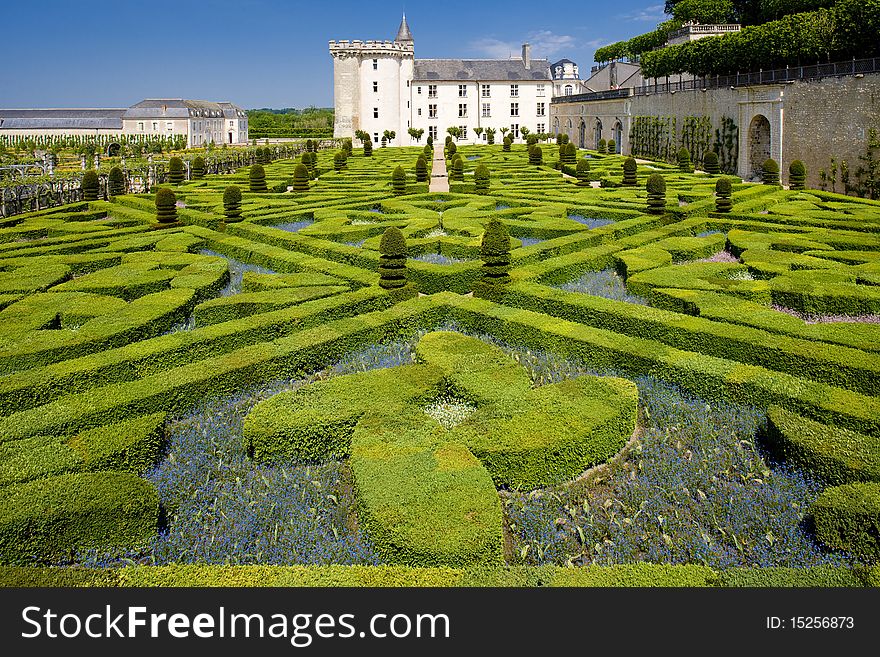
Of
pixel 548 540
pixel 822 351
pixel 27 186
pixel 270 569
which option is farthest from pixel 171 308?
pixel 27 186

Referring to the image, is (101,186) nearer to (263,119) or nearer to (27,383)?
(27,383)

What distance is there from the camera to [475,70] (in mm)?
65062

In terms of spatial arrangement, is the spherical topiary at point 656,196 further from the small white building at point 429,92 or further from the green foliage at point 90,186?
the small white building at point 429,92

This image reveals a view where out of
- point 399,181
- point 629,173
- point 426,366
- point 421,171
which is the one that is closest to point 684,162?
point 629,173

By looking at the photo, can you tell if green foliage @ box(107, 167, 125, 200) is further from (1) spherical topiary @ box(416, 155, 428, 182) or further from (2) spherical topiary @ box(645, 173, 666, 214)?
(2) spherical topiary @ box(645, 173, 666, 214)

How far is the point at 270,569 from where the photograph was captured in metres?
4.62

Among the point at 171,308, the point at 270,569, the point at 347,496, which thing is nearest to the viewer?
the point at 270,569

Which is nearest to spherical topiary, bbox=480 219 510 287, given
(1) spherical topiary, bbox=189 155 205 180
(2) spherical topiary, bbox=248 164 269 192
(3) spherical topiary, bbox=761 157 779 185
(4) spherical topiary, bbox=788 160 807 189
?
(2) spherical topiary, bbox=248 164 269 192

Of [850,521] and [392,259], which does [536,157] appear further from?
[850,521]

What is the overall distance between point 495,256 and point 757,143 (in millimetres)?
24847

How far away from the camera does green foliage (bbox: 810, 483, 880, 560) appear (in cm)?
495

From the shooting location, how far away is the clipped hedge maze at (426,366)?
5.20 metres

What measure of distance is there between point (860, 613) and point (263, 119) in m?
109

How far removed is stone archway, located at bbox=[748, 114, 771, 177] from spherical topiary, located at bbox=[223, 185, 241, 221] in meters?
23.6
